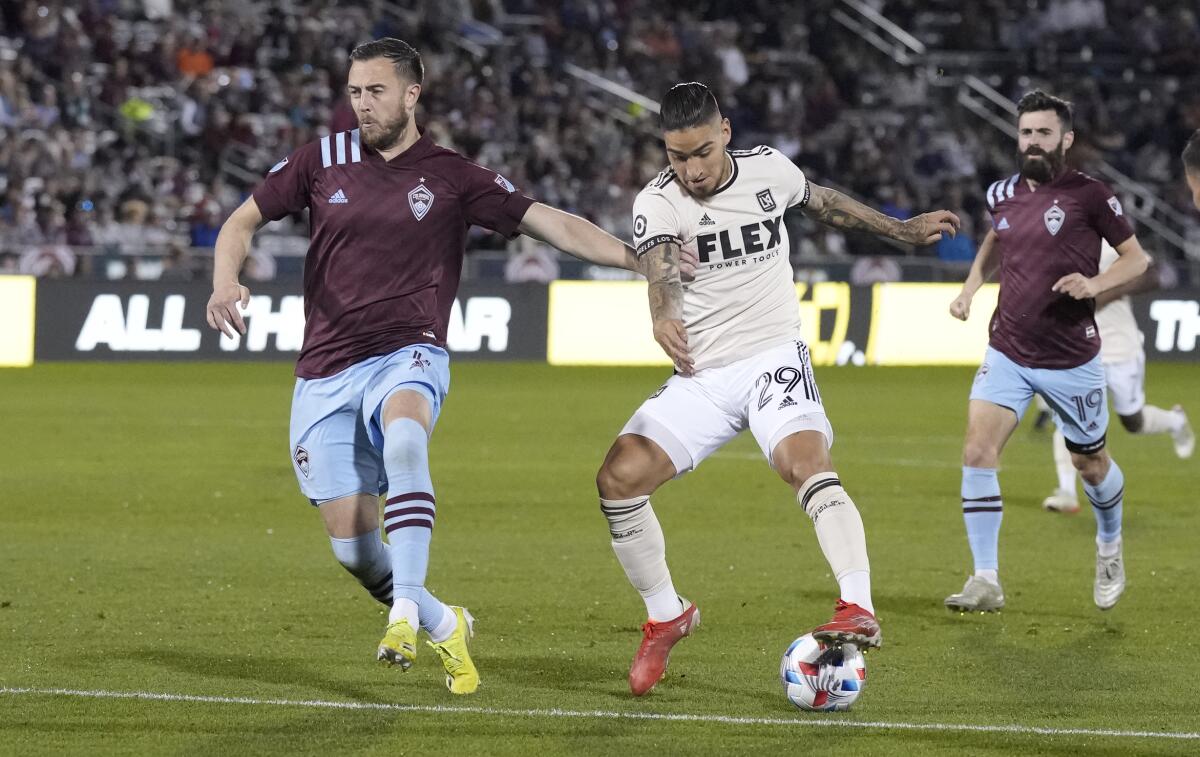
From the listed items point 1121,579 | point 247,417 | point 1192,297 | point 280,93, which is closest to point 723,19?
point 280,93

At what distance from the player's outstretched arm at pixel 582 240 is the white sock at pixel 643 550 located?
35.0 inches

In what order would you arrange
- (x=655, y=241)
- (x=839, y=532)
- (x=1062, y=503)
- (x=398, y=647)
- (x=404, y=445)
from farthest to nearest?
(x=1062, y=503)
(x=655, y=241)
(x=839, y=532)
(x=404, y=445)
(x=398, y=647)

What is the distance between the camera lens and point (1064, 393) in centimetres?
888

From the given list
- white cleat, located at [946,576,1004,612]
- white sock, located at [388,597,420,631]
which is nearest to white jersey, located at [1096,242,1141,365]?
white cleat, located at [946,576,1004,612]

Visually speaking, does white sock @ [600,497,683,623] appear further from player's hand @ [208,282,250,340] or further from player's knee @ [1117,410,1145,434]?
player's knee @ [1117,410,1145,434]

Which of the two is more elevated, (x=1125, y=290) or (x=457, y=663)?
(x=1125, y=290)

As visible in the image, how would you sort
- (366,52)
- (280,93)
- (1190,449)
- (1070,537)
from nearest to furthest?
A: 1. (366,52)
2. (1070,537)
3. (1190,449)
4. (280,93)

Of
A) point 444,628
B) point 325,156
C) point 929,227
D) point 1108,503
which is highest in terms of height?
point 325,156

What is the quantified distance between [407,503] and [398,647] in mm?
648

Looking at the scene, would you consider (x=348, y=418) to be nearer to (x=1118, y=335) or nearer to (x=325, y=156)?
(x=325, y=156)

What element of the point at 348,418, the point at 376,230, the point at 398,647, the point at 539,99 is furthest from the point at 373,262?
the point at 539,99

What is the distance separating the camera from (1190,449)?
49.7 feet

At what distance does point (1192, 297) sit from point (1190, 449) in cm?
1120

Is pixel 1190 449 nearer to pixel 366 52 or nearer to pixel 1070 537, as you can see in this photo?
pixel 1070 537
